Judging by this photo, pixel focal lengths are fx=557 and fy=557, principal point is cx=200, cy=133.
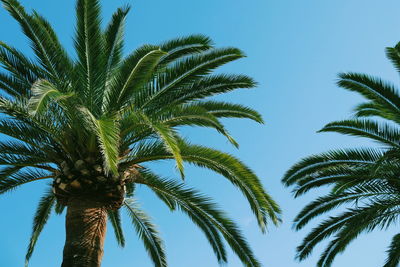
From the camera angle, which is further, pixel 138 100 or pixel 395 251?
pixel 395 251

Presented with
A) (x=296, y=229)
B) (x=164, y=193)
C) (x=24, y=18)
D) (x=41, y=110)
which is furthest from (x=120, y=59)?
(x=296, y=229)

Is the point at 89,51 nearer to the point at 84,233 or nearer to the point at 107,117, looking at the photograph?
the point at 107,117

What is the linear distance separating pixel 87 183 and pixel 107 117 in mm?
1381

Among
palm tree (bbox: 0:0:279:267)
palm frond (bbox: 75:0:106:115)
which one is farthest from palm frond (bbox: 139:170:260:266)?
palm frond (bbox: 75:0:106:115)

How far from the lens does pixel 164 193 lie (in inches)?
492

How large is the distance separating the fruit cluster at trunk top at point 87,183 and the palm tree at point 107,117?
0.02 m

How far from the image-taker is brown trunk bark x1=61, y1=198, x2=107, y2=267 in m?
10.5

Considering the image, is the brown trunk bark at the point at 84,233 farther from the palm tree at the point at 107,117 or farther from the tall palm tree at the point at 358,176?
the tall palm tree at the point at 358,176

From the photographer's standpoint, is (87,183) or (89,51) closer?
(87,183)

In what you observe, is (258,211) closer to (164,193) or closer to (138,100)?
(164,193)

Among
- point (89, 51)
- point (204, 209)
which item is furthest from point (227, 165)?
point (89, 51)

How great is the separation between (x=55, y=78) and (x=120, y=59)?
167 cm

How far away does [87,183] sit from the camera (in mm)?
11086

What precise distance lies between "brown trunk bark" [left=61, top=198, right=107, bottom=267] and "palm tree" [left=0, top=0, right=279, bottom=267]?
0.8 inches
